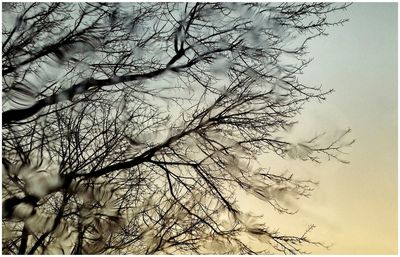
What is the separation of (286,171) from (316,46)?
0.98 metres

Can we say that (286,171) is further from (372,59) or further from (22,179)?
(22,179)

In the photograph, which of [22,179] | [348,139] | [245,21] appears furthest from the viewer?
[245,21]

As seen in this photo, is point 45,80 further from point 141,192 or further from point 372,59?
point 372,59

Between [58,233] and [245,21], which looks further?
[245,21]

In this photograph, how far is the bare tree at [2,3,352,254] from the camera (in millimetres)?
3209

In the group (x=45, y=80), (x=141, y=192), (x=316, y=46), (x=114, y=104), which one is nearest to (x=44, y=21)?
(x=45, y=80)

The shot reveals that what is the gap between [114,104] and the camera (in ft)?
11.5

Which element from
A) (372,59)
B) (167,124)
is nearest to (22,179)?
(167,124)

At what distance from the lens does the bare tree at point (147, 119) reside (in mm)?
3209

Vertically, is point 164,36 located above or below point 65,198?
above

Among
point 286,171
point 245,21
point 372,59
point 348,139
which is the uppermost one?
point 245,21

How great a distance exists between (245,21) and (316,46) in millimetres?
578

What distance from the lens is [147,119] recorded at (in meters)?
3.46

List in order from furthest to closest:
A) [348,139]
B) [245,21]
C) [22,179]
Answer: [245,21] → [348,139] → [22,179]
